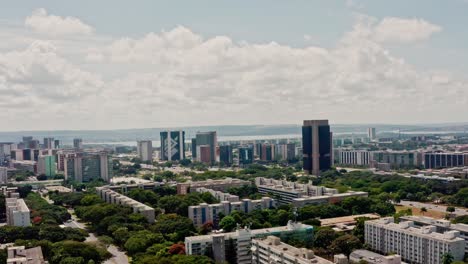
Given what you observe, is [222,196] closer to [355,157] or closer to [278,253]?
[278,253]

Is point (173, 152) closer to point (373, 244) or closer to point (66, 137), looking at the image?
point (373, 244)

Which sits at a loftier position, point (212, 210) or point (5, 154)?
point (5, 154)

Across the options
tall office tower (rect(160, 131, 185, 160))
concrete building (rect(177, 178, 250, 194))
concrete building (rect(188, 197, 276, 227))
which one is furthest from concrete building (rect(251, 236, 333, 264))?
tall office tower (rect(160, 131, 185, 160))

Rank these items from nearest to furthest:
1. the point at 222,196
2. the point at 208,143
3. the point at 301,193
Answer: the point at 222,196
the point at 301,193
the point at 208,143

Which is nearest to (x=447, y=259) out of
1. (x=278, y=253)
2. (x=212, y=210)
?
(x=278, y=253)

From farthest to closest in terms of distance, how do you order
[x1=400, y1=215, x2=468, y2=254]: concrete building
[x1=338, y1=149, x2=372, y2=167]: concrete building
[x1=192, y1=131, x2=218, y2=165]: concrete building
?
[x1=192, y1=131, x2=218, y2=165]: concrete building, [x1=338, y1=149, x2=372, y2=167]: concrete building, [x1=400, y1=215, x2=468, y2=254]: concrete building

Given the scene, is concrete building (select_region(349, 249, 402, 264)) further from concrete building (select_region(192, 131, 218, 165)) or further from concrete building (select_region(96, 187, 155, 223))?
concrete building (select_region(192, 131, 218, 165))
